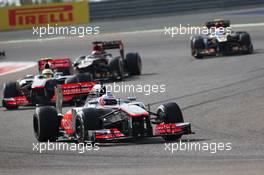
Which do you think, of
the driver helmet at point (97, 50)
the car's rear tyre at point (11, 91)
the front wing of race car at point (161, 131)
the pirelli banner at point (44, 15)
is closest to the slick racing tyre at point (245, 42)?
the driver helmet at point (97, 50)

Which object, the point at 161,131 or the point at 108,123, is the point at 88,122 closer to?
the point at 108,123

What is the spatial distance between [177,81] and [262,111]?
8586 millimetres

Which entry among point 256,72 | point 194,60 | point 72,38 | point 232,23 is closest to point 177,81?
point 256,72

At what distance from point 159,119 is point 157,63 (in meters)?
19.0

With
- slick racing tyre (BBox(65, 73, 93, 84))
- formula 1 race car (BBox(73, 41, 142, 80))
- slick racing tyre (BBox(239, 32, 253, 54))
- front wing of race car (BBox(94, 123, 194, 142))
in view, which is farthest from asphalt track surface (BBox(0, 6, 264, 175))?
slick racing tyre (BBox(65, 73, 93, 84))

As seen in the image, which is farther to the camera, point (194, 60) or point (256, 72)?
point (194, 60)

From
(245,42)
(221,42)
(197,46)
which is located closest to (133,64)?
(197,46)

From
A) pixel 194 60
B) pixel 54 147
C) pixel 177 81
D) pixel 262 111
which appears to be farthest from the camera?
pixel 194 60

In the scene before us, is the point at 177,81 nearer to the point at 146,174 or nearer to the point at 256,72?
the point at 256,72

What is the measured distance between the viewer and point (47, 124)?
50.5 ft

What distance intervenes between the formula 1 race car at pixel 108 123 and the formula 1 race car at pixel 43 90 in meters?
5.60

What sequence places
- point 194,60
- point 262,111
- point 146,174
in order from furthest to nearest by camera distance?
point 194,60, point 262,111, point 146,174

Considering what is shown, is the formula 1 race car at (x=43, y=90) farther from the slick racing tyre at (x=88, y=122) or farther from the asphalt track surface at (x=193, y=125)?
the slick racing tyre at (x=88, y=122)

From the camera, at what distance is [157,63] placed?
1340 inches
